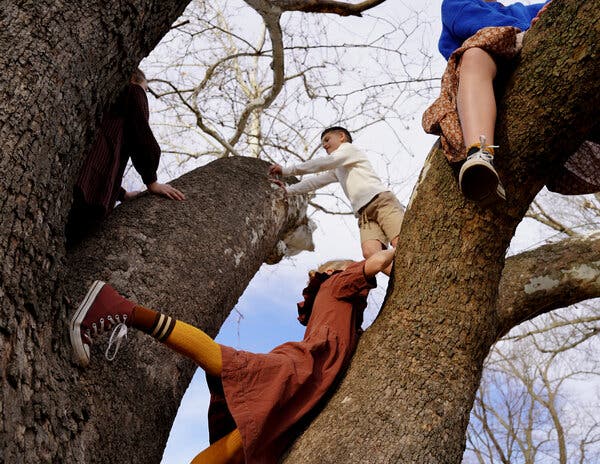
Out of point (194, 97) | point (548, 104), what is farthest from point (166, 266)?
point (194, 97)

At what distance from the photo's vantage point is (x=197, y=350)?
213 centimetres

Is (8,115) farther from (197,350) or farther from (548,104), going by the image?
(548,104)

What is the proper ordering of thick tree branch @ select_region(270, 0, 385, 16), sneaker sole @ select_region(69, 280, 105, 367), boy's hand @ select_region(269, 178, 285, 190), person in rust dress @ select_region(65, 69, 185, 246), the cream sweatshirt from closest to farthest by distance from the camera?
1. sneaker sole @ select_region(69, 280, 105, 367)
2. person in rust dress @ select_region(65, 69, 185, 246)
3. boy's hand @ select_region(269, 178, 285, 190)
4. thick tree branch @ select_region(270, 0, 385, 16)
5. the cream sweatshirt

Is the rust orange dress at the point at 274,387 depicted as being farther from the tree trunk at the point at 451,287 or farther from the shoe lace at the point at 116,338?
the shoe lace at the point at 116,338

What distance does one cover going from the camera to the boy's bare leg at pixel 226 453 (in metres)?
2.21

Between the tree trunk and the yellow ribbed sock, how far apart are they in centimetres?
41

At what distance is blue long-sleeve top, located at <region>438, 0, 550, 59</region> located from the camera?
2.40m

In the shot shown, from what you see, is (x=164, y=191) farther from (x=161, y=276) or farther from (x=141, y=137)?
(x=161, y=276)

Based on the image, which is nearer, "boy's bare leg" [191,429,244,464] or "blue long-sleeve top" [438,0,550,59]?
"boy's bare leg" [191,429,244,464]

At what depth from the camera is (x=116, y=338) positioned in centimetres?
204

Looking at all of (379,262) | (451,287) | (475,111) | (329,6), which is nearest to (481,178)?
(475,111)

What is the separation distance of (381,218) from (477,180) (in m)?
1.98

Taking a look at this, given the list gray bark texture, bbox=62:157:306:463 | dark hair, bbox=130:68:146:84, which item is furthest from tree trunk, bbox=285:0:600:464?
dark hair, bbox=130:68:146:84

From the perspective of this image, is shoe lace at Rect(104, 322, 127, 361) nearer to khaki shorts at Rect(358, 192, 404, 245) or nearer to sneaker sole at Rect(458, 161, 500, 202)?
sneaker sole at Rect(458, 161, 500, 202)
